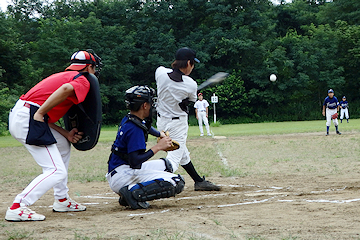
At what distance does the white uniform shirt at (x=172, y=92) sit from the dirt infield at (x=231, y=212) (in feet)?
4.31

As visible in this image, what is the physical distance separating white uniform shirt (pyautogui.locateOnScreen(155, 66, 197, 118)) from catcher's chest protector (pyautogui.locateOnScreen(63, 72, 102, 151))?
1563mm

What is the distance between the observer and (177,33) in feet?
169

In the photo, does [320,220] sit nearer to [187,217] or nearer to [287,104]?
[187,217]

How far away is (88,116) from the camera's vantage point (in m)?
4.99

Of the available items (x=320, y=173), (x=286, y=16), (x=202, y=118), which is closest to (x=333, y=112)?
(x=202, y=118)

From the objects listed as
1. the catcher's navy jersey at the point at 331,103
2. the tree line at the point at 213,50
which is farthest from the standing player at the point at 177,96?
the tree line at the point at 213,50

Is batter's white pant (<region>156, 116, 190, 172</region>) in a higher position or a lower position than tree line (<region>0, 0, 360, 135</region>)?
lower

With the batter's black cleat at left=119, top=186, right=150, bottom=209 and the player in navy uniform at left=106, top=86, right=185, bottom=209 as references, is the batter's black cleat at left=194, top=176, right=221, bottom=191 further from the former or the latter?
the batter's black cleat at left=119, top=186, right=150, bottom=209

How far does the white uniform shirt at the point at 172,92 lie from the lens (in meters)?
6.24

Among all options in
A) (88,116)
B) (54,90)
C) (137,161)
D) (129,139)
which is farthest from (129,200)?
(54,90)

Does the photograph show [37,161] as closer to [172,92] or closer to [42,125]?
[42,125]

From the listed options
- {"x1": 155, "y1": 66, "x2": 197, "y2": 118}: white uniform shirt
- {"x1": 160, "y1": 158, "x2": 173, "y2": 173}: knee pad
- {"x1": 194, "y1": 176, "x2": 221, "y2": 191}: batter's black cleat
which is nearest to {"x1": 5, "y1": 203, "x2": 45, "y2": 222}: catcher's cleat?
{"x1": 160, "y1": 158, "x2": 173, "y2": 173}: knee pad

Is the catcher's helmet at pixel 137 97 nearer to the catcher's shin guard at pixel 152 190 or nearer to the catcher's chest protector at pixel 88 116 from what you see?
the catcher's chest protector at pixel 88 116

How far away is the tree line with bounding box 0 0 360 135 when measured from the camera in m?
45.6
